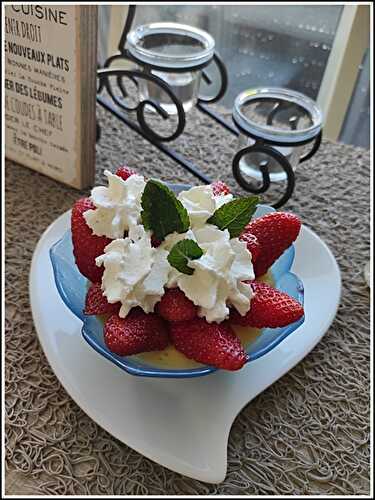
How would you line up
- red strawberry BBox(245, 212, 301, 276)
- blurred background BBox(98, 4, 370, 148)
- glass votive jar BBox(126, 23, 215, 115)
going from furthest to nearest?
blurred background BBox(98, 4, 370, 148), glass votive jar BBox(126, 23, 215, 115), red strawberry BBox(245, 212, 301, 276)

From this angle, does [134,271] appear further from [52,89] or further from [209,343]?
[52,89]

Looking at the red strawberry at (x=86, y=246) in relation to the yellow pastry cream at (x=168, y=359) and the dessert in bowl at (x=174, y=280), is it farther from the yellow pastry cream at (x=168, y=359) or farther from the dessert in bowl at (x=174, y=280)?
the yellow pastry cream at (x=168, y=359)

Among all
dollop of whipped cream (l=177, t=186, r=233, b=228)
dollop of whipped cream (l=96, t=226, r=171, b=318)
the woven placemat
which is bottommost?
the woven placemat

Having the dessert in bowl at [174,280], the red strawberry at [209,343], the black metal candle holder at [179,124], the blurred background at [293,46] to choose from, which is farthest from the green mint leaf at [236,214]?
the blurred background at [293,46]

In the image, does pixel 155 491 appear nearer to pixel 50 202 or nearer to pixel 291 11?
pixel 50 202

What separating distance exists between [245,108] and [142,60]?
18 cm

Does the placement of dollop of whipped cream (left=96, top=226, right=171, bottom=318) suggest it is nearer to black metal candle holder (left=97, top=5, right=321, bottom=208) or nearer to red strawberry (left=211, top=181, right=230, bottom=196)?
red strawberry (left=211, top=181, right=230, bottom=196)

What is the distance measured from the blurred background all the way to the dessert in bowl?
0.79 meters

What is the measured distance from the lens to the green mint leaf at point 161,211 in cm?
65

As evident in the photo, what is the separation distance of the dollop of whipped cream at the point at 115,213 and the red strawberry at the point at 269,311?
15 centimetres

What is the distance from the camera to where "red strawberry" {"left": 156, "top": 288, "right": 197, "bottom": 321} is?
0.63 metres

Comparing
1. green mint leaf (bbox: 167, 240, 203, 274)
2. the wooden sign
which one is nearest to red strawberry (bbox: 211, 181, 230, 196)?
green mint leaf (bbox: 167, 240, 203, 274)

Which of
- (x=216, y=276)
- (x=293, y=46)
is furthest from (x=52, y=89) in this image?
(x=293, y=46)

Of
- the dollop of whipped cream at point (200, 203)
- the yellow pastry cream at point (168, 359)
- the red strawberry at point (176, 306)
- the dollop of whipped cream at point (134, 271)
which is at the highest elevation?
the dollop of whipped cream at point (200, 203)
